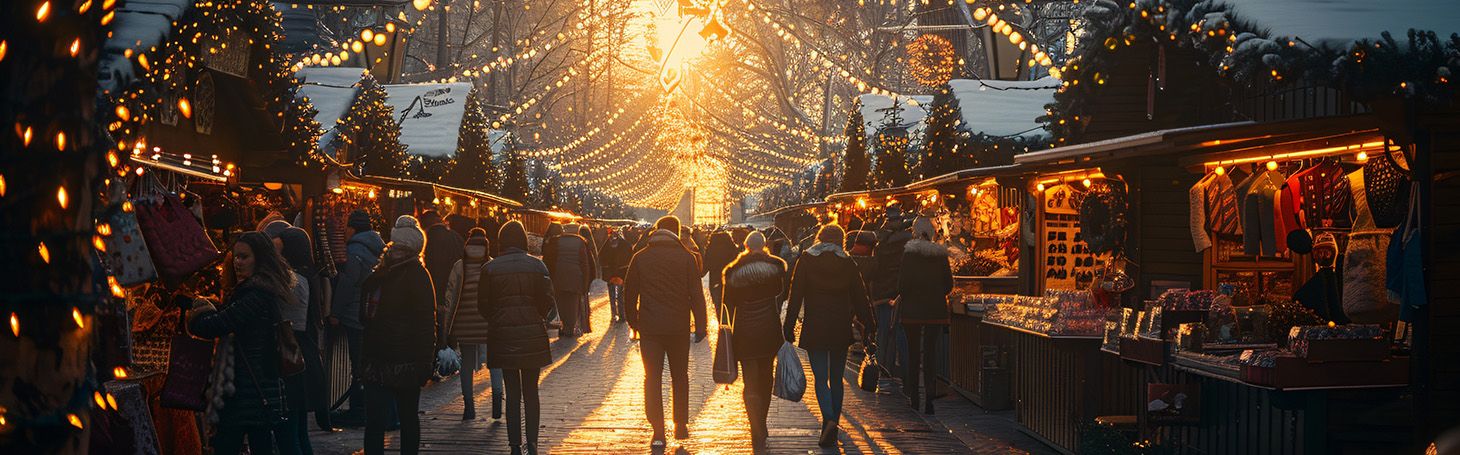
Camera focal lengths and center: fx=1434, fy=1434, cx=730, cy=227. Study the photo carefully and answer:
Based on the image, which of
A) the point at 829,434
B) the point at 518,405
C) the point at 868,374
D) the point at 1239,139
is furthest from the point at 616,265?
the point at 1239,139

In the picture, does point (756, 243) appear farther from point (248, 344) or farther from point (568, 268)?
point (568, 268)

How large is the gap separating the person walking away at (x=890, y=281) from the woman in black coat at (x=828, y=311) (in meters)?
3.51

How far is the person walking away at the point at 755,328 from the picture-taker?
10523mm

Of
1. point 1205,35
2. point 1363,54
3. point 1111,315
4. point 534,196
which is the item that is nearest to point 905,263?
point 1111,315

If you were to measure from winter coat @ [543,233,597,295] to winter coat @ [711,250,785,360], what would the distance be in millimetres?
9721

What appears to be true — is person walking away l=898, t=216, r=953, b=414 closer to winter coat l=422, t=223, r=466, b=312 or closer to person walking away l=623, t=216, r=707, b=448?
person walking away l=623, t=216, r=707, b=448

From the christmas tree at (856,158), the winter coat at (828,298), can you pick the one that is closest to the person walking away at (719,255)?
the christmas tree at (856,158)

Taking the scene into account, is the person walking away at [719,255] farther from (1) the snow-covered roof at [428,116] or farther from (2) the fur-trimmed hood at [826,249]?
(2) the fur-trimmed hood at [826,249]

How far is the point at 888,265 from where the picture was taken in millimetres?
14969

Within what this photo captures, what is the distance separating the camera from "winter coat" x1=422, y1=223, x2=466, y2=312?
566 inches

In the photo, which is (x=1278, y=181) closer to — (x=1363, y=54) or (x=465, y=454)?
(x=1363, y=54)

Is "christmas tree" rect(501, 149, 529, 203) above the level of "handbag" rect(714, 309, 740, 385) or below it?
above

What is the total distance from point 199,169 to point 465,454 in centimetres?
282

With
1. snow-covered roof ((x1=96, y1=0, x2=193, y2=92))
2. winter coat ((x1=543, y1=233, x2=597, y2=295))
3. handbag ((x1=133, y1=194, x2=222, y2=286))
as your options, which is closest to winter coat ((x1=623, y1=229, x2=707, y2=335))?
handbag ((x1=133, y1=194, x2=222, y2=286))
